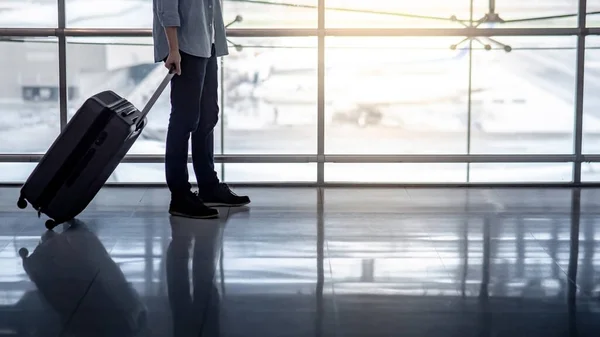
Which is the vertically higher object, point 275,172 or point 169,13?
point 169,13

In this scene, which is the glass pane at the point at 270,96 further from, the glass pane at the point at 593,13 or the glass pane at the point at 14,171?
the glass pane at the point at 593,13

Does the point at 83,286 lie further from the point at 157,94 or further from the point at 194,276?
the point at 157,94

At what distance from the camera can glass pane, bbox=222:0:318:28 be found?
17.1 ft

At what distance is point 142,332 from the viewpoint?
2482 millimetres

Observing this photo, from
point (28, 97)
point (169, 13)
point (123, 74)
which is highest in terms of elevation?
point (169, 13)

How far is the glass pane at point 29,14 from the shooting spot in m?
5.14

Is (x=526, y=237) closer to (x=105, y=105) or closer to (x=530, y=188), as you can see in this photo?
(x=530, y=188)

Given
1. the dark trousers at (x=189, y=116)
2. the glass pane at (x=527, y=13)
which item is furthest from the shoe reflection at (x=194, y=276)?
the glass pane at (x=527, y=13)

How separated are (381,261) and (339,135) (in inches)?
86.6

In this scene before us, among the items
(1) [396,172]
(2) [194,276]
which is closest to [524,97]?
(1) [396,172]

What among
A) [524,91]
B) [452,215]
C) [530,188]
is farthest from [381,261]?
[524,91]

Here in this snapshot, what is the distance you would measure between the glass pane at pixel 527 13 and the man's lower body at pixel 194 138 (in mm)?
1715

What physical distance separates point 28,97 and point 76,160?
1.66m

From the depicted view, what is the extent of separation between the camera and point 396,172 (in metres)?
5.48
